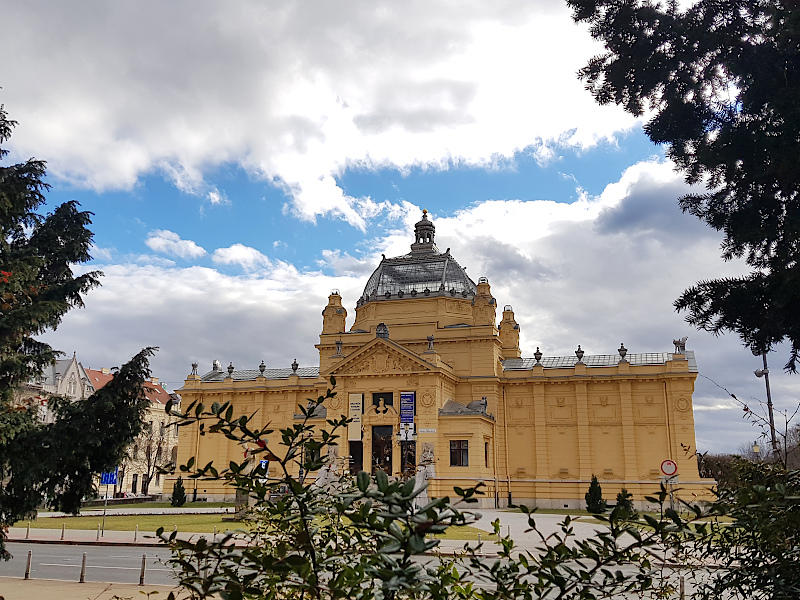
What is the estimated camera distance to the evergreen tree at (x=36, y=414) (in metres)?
12.5

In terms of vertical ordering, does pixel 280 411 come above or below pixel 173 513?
above

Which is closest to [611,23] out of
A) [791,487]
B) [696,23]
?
[696,23]

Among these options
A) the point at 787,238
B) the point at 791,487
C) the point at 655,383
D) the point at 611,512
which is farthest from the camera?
the point at 655,383

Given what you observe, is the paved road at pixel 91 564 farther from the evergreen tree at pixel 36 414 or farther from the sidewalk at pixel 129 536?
the evergreen tree at pixel 36 414

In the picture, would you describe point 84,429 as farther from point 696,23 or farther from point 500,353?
point 500,353

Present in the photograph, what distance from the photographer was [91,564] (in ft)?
66.2

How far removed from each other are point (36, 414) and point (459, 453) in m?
35.5

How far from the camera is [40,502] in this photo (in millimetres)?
12867

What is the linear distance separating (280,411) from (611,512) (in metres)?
55.6

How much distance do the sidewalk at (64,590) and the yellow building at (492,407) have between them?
29164mm

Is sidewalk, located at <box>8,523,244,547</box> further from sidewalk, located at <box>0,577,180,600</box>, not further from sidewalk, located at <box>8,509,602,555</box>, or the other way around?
sidewalk, located at <box>0,577,180,600</box>

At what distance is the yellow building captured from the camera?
152 feet

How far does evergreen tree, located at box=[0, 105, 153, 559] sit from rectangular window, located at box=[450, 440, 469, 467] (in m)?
34.8

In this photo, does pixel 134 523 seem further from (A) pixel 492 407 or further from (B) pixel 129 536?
(A) pixel 492 407
